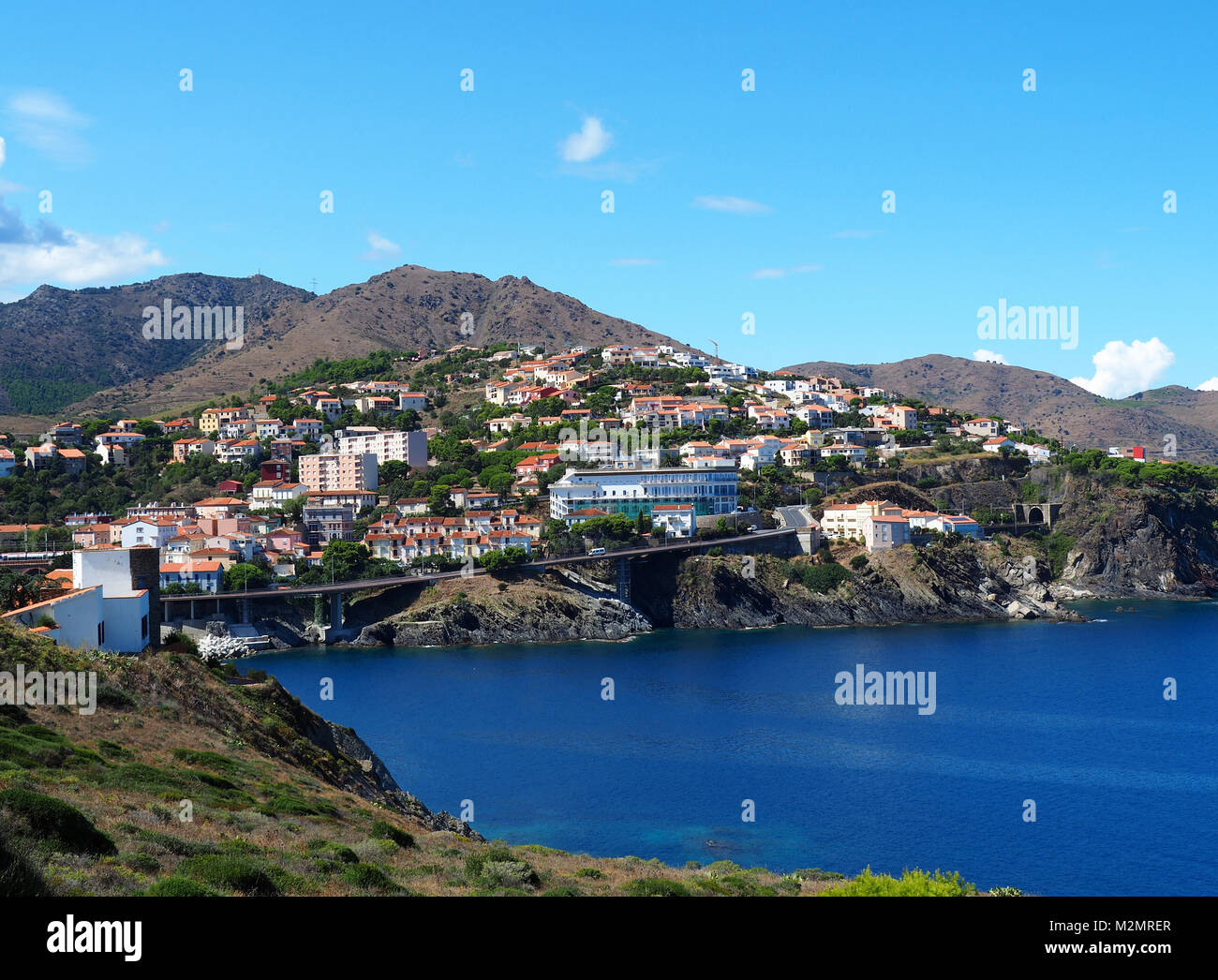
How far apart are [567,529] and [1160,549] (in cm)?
4069

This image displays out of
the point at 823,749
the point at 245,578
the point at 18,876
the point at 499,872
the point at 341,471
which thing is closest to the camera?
the point at 18,876

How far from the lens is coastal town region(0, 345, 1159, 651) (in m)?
64.6

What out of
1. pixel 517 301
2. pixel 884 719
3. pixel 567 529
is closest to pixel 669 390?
pixel 567 529

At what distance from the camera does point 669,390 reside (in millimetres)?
103688

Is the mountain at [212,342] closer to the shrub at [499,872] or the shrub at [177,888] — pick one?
the shrub at [499,872]

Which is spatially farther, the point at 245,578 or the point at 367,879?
the point at 245,578

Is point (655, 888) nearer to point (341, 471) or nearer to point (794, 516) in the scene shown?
point (794, 516)

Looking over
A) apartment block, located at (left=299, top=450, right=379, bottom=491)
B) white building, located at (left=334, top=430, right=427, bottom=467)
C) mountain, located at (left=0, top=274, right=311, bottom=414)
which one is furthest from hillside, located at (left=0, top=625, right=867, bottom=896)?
mountain, located at (left=0, top=274, right=311, bottom=414)

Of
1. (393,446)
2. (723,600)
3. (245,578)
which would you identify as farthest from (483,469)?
(245,578)

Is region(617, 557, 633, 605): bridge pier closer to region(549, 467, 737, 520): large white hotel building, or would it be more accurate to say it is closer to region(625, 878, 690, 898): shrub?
region(549, 467, 737, 520): large white hotel building

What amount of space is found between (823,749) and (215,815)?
2447 centimetres

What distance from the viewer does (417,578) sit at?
59656 mm

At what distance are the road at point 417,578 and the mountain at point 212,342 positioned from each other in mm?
70362

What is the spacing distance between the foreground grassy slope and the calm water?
23.5ft
